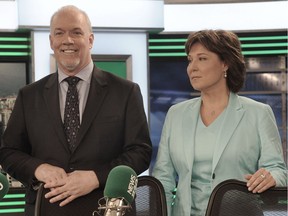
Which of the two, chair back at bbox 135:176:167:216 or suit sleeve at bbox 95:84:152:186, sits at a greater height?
suit sleeve at bbox 95:84:152:186

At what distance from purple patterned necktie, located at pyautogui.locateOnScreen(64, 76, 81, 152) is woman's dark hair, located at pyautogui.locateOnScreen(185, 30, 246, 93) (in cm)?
52

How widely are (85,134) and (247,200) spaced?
731 mm

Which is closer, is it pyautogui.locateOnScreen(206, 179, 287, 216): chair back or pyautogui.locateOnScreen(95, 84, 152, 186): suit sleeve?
pyautogui.locateOnScreen(206, 179, 287, 216): chair back

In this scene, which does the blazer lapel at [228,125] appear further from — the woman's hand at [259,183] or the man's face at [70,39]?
the man's face at [70,39]

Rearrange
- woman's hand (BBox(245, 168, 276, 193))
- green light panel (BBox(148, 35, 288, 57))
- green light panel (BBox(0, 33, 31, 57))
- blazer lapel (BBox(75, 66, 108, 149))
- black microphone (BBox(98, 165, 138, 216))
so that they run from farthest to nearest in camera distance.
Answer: green light panel (BBox(148, 35, 288, 57)) < green light panel (BBox(0, 33, 31, 57)) < blazer lapel (BBox(75, 66, 108, 149)) < woman's hand (BBox(245, 168, 276, 193)) < black microphone (BBox(98, 165, 138, 216))

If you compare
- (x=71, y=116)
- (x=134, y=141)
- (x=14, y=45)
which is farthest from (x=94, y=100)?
(x=14, y=45)

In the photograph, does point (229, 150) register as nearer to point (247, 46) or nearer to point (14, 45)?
point (14, 45)

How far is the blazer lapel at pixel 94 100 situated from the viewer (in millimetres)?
2782

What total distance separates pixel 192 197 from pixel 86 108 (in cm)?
56

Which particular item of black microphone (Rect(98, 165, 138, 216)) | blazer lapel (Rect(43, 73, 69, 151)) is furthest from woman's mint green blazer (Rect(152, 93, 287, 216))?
black microphone (Rect(98, 165, 138, 216))

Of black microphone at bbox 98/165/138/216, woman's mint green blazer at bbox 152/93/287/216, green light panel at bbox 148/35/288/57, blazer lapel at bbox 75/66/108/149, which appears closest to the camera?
black microphone at bbox 98/165/138/216

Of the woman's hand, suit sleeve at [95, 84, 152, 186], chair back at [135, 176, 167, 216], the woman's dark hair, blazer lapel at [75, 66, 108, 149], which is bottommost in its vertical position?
chair back at [135, 176, 167, 216]

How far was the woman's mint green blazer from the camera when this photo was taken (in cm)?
268

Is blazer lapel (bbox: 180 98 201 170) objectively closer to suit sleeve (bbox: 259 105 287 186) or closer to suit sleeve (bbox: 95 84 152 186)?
suit sleeve (bbox: 95 84 152 186)
